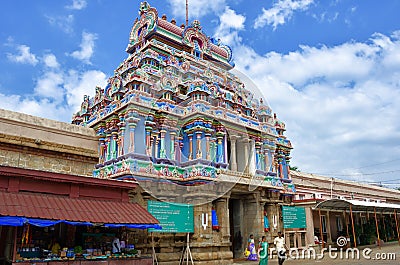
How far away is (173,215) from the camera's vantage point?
17.7 meters

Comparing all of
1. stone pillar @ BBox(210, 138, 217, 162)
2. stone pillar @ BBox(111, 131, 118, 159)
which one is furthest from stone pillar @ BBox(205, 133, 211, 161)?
stone pillar @ BBox(111, 131, 118, 159)

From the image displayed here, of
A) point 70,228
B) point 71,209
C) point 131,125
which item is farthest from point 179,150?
point 71,209

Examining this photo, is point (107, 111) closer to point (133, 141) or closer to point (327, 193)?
point (133, 141)

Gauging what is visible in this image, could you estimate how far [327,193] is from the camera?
1330 inches

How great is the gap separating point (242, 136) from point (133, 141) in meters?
7.38

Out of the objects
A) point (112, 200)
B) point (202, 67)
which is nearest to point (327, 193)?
point (202, 67)

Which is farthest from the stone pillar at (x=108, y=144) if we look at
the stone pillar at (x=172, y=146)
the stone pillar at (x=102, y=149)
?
the stone pillar at (x=172, y=146)

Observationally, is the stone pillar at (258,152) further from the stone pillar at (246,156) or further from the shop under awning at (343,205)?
the shop under awning at (343,205)

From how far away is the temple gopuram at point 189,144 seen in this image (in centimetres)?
1862

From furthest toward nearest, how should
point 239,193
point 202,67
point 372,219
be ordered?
point 372,219 → point 202,67 → point 239,193

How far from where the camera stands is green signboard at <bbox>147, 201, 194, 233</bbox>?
1708cm

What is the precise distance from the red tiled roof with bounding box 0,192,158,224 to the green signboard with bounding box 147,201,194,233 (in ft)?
3.25

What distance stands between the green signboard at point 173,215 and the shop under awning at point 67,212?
991 mm

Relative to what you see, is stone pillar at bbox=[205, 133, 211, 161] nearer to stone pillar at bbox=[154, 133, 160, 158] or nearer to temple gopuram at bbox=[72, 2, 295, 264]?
temple gopuram at bbox=[72, 2, 295, 264]
